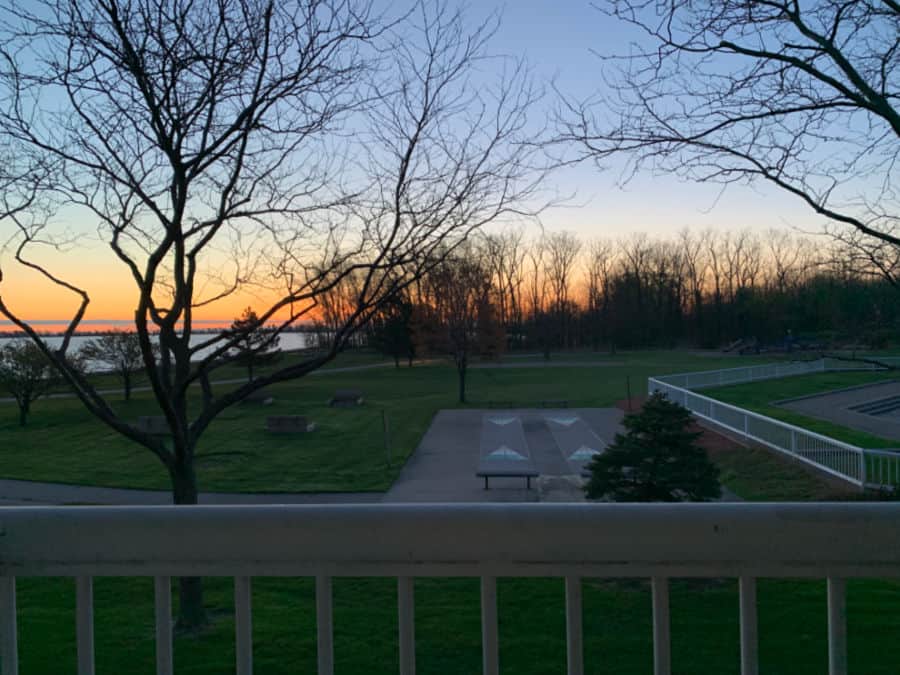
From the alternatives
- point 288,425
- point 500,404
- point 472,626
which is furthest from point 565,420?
point 472,626

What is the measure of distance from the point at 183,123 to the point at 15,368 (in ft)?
110

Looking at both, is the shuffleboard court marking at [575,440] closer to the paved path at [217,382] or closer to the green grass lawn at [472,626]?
the green grass lawn at [472,626]

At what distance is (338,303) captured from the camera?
6121 mm

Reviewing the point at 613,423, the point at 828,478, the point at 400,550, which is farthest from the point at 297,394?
the point at 400,550

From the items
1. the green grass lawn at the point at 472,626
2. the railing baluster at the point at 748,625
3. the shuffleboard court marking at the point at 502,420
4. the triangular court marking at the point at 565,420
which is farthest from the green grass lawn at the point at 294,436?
the railing baluster at the point at 748,625

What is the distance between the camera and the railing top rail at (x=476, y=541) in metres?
1.51

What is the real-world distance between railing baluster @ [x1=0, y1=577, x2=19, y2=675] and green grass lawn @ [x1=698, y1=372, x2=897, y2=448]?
19654mm

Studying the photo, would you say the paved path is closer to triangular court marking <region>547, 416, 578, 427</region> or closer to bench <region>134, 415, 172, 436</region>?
bench <region>134, 415, 172, 436</region>

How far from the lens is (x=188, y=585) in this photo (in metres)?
6.56

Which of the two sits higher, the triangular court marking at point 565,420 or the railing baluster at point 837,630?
the railing baluster at point 837,630

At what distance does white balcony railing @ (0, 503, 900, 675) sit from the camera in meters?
1.51

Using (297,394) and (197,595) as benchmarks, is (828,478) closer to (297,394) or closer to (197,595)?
(197,595)

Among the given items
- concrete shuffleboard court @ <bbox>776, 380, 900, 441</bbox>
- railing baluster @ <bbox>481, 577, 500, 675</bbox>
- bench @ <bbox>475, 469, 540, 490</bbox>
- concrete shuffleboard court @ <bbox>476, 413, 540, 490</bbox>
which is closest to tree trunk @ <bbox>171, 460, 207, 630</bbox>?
railing baluster @ <bbox>481, 577, 500, 675</bbox>

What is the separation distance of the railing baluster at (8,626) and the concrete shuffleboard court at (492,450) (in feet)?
44.0
